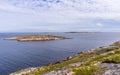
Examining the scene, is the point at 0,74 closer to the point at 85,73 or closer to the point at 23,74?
the point at 23,74

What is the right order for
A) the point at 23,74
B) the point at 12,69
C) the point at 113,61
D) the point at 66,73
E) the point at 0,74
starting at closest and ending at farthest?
the point at 66,73
the point at 113,61
the point at 23,74
the point at 0,74
the point at 12,69

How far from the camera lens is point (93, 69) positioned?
2022 cm

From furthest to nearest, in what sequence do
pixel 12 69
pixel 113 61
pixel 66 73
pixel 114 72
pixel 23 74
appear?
pixel 12 69, pixel 23 74, pixel 113 61, pixel 66 73, pixel 114 72

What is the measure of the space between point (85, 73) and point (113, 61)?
20.7 ft

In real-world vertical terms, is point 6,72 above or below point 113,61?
below

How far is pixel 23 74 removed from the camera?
53.7m

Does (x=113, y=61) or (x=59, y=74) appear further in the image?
(x=113, y=61)

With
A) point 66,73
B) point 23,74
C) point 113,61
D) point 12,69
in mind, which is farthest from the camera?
point 12,69

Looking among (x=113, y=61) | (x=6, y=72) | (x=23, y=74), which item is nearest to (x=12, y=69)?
(x=6, y=72)

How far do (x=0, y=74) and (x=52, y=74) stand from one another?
53447 mm

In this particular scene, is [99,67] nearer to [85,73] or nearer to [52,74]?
[85,73]

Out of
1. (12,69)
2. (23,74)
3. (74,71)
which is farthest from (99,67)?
(12,69)

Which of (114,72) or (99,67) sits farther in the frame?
(99,67)

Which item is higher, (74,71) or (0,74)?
(74,71)
